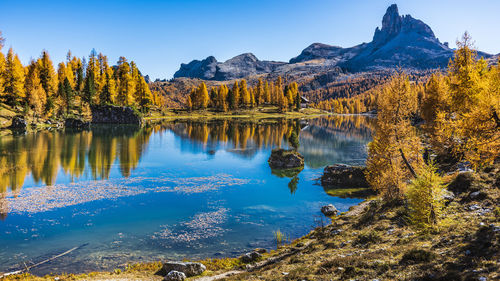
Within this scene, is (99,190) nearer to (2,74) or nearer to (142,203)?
(142,203)

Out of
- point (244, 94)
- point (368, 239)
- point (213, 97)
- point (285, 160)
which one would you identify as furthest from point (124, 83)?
point (368, 239)

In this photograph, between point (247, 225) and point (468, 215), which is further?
point (247, 225)

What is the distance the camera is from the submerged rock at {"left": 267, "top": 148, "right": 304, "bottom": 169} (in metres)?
51.4

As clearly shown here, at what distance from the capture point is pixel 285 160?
51.7 m

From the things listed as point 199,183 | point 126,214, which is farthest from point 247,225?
point 199,183

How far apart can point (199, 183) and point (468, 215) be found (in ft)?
102

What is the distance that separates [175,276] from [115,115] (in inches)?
5001

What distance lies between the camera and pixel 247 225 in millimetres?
26328

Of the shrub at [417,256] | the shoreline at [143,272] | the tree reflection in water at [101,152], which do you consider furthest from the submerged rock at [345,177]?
the shrub at [417,256]

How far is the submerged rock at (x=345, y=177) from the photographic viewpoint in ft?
132

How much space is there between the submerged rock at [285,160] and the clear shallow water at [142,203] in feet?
6.29

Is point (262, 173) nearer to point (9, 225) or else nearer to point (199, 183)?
point (199, 183)

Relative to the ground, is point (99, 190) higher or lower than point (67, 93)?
lower

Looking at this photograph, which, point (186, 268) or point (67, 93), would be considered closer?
point (186, 268)
